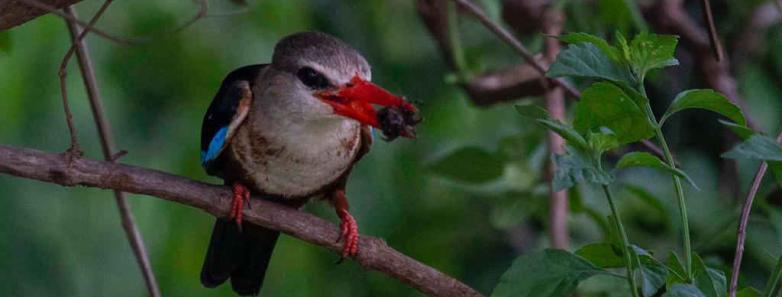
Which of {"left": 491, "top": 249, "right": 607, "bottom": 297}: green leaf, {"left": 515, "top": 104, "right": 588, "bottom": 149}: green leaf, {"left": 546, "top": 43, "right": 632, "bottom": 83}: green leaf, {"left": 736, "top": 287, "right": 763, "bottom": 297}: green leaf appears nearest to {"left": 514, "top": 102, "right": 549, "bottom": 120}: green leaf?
{"left": 515, "top": 104, "right": 588, "bottom": 149}: green leaf

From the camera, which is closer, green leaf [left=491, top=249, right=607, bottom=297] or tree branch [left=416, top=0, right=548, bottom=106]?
green leaf [left=491, top=249, right=607, bottom=297]

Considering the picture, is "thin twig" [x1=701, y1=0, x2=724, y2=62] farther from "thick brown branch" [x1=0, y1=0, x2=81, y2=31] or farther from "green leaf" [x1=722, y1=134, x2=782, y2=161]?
"thick brown branch" [x1=0, y1=0, x2=81, y2=31]

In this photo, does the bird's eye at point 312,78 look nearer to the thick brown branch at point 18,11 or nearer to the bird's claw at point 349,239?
the bird's claw at point 349,239

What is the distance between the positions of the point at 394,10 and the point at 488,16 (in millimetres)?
1194

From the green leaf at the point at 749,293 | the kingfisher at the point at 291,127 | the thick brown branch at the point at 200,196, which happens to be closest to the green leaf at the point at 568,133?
the green leaf at the point at 749,293

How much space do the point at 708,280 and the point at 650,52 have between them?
0.35m

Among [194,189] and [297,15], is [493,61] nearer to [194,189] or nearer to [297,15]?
[297,15]

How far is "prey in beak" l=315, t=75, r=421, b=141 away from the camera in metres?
2.72

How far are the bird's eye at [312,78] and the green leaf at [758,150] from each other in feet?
3.81

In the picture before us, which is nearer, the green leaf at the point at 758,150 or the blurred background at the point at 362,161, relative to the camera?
the green leaf at the point at 758,150

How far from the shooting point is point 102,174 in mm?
2393

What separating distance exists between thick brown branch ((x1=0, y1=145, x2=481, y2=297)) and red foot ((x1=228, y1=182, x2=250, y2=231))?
10 cm

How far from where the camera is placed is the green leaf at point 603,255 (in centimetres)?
222

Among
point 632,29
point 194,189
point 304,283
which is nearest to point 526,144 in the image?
point 632,29
